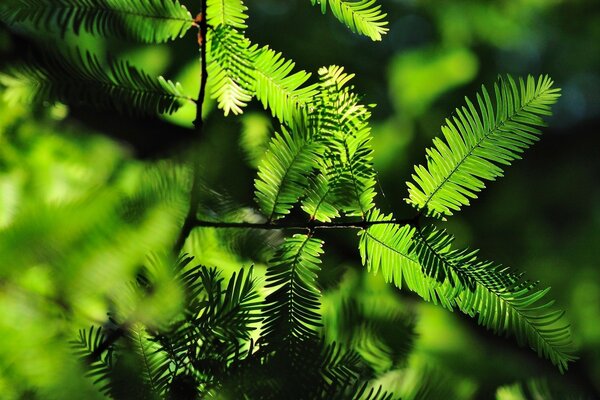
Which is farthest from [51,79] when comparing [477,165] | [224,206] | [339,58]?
[339,58]

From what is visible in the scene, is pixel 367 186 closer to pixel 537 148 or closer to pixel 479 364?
pixel 479 364

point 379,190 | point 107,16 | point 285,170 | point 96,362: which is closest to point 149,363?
point 96,362

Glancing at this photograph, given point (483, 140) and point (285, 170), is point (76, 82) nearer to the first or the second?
point (285, 170)

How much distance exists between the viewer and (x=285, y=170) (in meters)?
0.53

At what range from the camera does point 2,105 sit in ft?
3.24

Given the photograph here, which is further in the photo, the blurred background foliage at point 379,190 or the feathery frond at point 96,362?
the blurred background foliage at point 379,190

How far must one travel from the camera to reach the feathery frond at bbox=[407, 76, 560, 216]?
49 centimetres

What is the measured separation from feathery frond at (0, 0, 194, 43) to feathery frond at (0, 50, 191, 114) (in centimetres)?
3

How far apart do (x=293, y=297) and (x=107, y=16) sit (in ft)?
1.03

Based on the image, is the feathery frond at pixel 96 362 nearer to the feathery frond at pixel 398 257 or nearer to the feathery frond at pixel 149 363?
the feathery frond at pixel 149 363

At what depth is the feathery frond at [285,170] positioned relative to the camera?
51 cm

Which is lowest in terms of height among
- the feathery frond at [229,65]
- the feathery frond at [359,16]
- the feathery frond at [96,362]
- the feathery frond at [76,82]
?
the feathery frond at [96,362]

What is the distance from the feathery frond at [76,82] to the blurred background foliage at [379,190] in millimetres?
75

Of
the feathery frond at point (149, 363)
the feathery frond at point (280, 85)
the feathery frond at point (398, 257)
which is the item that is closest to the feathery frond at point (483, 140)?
the feathery frond at point (398, 257)
